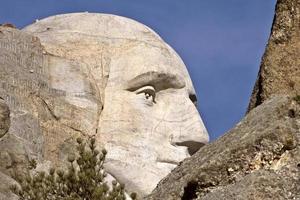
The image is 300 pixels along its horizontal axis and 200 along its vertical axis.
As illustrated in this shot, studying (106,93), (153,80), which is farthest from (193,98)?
(106,93)

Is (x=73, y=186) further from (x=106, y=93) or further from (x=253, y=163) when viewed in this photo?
(x=106, y=93)

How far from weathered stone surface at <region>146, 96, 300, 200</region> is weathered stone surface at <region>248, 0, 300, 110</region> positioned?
192 millimetres

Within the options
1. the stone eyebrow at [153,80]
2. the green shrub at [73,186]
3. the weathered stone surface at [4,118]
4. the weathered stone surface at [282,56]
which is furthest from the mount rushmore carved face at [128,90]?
the weathered stone surface at [282,56]

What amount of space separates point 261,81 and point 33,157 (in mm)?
11177

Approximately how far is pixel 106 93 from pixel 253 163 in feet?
49.2

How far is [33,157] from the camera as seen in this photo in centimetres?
1877

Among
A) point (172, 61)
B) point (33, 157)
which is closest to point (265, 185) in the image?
point (33, 157)

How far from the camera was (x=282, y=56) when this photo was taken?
7777mm

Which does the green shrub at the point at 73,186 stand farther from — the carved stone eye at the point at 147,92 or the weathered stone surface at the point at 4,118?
the carved stone eye at the point at 147,92

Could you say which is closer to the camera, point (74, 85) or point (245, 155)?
point (245, 155)

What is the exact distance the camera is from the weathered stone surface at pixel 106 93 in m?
20.2

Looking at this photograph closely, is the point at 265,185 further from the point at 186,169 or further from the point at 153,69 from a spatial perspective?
the point at 153,69

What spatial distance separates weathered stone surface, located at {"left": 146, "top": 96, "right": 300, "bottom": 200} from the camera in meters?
6.68

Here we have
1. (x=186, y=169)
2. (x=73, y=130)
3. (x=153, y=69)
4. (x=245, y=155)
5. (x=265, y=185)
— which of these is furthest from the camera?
(x=153, y=69)
